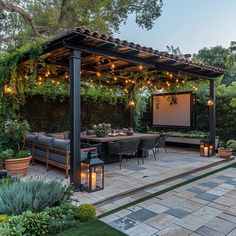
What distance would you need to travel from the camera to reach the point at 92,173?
13.7 ft

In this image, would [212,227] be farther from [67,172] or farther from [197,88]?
[197,88]

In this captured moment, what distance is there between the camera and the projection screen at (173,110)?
970 centimetres

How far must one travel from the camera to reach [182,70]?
22.4 ft

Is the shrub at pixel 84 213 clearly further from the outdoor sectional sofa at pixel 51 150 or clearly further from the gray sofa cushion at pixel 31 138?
the gray sofa cushion at pixel 31 138

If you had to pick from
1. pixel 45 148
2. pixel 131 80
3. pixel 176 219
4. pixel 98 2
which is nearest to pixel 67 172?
pixel 45 148

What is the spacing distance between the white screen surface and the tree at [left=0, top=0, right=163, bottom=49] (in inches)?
160

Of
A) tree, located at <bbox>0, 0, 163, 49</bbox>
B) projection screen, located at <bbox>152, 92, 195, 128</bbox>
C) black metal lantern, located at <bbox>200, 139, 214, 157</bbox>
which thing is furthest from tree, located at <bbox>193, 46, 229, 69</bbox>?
black metal lantern, located at <bbox>200, 139, 214, 157</bbox>

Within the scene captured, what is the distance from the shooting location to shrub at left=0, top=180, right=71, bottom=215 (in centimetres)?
302

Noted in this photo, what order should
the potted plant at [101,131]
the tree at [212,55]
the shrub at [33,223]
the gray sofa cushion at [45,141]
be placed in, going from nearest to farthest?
1. the shrub at [33,223]
2. the gray sofa cushion at [45,141]
3. the potted plant at [101,131]
4. the tree at [212,55]

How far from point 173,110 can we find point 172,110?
53 mm

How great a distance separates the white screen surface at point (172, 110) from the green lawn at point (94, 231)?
Result: 298 inches

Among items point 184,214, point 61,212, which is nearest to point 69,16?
point 61,212

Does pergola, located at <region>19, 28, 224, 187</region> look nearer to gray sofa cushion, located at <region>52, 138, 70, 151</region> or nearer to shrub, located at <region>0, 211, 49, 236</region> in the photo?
gray sofa cushion, located at <region>52, 138, 70, 151</region>

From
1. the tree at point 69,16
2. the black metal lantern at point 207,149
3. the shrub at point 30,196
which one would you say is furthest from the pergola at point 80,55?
the tree at point 69,16
